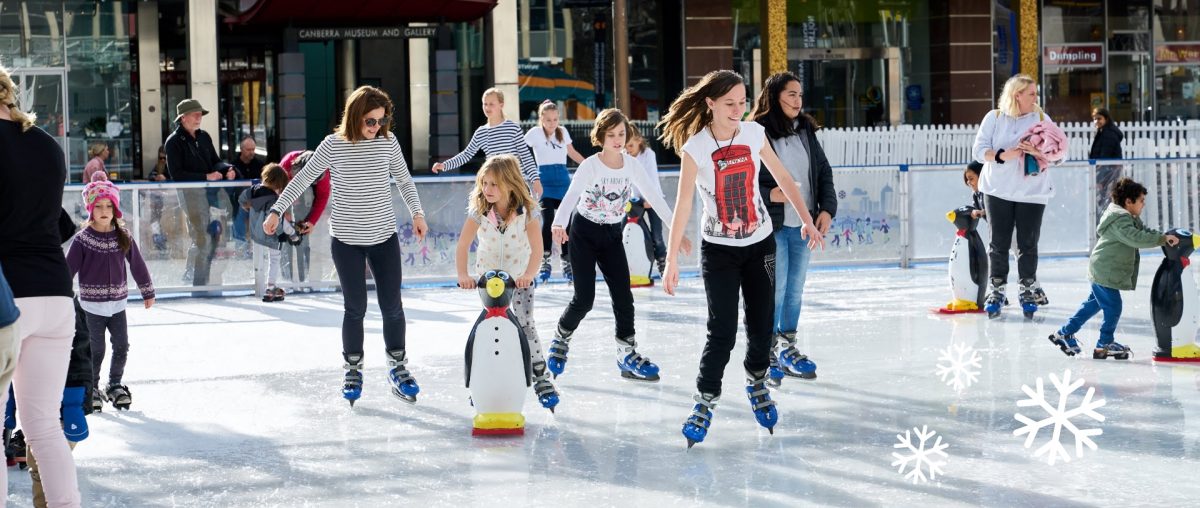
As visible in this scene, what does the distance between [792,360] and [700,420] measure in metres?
1.92

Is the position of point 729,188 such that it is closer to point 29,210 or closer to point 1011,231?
point 29,210

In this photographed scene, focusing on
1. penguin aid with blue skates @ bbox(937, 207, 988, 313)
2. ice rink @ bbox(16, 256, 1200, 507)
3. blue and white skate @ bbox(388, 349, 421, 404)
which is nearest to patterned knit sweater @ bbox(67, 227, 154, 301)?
ice rink @ bbox(16, 256, 1200, 507)

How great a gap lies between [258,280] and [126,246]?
20.3 feet

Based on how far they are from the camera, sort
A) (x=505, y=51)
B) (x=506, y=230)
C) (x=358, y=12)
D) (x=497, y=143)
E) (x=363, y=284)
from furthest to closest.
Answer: (x=505, y=51), (x=358, y=12), (x=497, y=143), (x=363, y=284), (x=506, y=230)

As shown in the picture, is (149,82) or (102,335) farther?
(149,82)

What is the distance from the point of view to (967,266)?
11.0 m

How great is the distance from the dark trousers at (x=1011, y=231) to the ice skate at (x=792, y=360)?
2672 millimetres

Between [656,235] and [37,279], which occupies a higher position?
[37,279]

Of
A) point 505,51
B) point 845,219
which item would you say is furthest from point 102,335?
point 505,51

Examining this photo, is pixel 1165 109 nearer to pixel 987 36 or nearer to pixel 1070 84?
pixel 1070 84

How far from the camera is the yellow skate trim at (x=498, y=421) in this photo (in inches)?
267

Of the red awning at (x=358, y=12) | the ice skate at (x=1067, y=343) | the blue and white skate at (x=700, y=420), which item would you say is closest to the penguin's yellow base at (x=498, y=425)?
the blue and white skate at (x=700, y=420)

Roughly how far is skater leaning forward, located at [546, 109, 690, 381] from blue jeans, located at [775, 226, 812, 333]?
0.77 meters

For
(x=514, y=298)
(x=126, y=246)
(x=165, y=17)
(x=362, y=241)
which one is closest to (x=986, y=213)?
(x=514, y=298)
